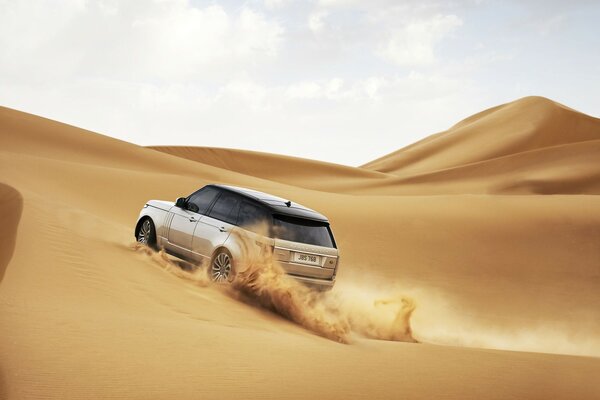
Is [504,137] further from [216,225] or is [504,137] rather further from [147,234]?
[216,225]

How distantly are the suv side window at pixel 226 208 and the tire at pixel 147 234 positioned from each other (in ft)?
5.26

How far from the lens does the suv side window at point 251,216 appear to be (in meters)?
10.0

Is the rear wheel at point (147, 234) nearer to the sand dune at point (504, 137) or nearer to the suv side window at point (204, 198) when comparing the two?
the suv side window at point (204, 198)

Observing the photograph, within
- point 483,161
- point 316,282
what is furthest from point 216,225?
point 483,161

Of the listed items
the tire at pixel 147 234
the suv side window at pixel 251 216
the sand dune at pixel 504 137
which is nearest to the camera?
the suv side window at pixel 251 216

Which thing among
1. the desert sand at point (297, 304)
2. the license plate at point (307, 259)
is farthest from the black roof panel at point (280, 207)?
the desert sand at point (297, 304)

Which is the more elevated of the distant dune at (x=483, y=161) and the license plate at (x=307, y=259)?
the distant dune at (x=483, y=161)

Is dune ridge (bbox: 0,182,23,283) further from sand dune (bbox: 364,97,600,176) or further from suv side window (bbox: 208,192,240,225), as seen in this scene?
sand dune (bbox: 364,97,600,176)

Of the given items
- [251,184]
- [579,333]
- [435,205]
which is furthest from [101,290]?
[251,184]

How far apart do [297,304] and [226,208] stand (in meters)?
1.83

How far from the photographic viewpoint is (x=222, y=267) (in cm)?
1016

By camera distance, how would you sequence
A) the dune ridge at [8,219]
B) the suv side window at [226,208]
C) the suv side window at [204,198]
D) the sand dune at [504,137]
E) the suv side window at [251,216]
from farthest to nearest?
1. the sand dune at [504,137]
2. the suv side window at [204,198]
3. the suv side window at [226,208]
4. the dune ridge at [8,219]
5. the suv side window at [251,216]

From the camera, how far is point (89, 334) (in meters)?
6.68

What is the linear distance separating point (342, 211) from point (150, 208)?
1150 centimetres
